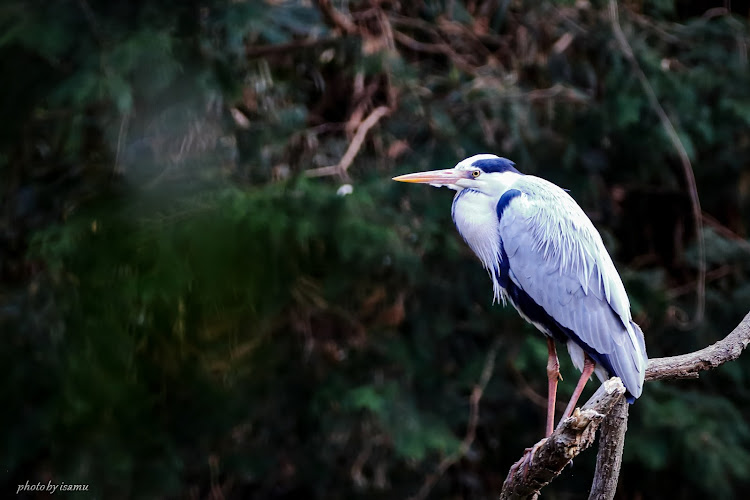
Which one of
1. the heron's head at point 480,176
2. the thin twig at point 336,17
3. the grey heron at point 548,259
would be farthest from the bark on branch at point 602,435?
the thin twig at point 336,17

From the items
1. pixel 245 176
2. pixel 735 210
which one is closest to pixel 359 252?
pixel 245 176

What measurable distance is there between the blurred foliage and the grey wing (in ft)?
4.02

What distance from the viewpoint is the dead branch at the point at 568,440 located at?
2398 mm

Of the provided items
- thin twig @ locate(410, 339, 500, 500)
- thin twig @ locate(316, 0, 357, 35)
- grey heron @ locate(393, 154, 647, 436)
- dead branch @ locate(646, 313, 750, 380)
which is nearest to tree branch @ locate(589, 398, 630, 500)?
dead branch @ locate(646, 313, 750, 380)

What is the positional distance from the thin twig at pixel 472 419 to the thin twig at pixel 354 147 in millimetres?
1519

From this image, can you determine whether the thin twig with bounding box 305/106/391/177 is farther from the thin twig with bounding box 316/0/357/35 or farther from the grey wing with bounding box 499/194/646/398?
the grey wing with bounding box 499/194/646/398

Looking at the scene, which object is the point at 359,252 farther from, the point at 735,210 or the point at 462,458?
the point at 735,210

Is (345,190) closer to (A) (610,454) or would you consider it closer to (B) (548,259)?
(B) (548,259)

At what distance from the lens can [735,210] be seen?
6.98 meters

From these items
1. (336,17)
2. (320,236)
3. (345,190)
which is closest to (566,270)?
(345,190)

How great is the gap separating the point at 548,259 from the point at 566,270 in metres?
0.08

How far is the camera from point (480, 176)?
3703 mm

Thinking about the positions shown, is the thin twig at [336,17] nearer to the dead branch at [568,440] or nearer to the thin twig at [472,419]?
the thin twig at [472,419]

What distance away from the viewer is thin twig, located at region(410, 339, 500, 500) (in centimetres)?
549
